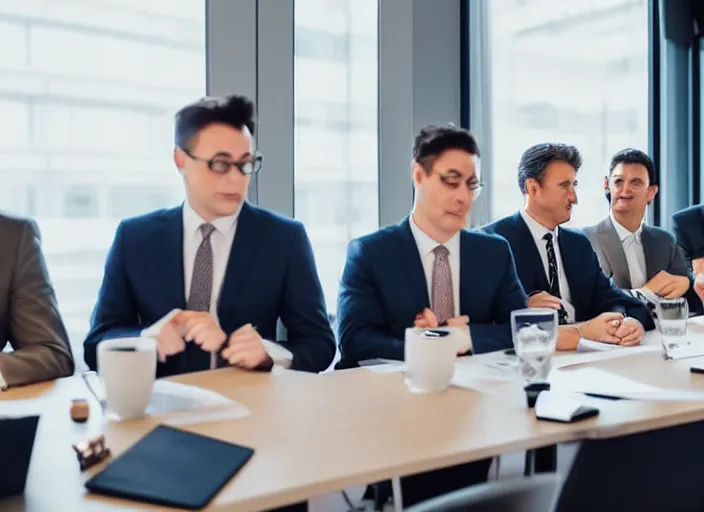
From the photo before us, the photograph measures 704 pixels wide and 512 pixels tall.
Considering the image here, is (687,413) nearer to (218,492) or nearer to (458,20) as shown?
(218,492)

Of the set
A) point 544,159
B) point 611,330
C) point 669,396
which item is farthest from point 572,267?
point 669,396

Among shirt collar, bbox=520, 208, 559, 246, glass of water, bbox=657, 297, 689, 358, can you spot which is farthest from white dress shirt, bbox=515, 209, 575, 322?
glass of water, bbox=657, 297, 689, 358

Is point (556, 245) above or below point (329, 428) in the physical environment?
above

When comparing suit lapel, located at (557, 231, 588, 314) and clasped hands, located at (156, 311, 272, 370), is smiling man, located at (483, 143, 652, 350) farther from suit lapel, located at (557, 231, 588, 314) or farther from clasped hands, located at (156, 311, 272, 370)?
clasped hands, located at (156, 311, 272, 370)

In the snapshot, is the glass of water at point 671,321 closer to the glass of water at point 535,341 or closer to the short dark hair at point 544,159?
the glass of water at point 535,341

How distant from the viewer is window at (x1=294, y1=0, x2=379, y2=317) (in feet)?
10.9

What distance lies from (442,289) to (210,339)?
91 centimetres

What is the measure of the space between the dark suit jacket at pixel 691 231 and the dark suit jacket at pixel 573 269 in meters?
1.44

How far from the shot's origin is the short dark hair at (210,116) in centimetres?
222

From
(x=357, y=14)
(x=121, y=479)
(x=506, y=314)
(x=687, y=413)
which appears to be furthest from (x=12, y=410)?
(x=357, y=14)

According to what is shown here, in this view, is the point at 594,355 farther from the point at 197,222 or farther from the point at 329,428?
the point at 197,222

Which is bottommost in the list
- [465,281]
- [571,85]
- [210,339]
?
[210,339]

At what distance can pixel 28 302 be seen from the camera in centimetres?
198

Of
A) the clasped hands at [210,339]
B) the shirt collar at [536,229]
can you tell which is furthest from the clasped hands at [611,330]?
the clasped hands at [210,339]
